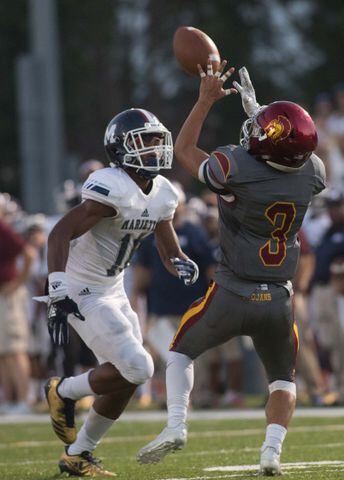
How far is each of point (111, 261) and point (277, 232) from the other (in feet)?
3.29

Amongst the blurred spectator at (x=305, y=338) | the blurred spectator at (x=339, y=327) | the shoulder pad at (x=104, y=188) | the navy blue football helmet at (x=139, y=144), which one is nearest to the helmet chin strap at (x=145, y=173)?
the navy blue football helmet at (x=139, y=144)

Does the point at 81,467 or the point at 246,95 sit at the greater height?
the point at 246,95

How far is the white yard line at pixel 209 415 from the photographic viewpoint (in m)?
10.4

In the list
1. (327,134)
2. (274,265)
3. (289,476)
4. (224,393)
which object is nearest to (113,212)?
(274,265)

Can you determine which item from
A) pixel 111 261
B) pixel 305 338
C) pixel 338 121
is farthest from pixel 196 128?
pixel 338 121

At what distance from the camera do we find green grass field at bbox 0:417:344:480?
22.8ft

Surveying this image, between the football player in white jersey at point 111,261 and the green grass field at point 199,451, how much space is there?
12.5 inches

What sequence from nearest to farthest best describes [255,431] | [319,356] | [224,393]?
[255,431]
[224,393]
[319,356]

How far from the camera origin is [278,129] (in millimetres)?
6418

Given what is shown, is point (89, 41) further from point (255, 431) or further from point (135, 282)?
point (255, 431)

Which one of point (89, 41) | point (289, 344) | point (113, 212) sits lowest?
point (89, 41)

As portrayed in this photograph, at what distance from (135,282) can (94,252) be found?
4.44 meters

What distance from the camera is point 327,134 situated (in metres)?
15.7

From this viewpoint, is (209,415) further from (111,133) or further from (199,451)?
(111,133)
